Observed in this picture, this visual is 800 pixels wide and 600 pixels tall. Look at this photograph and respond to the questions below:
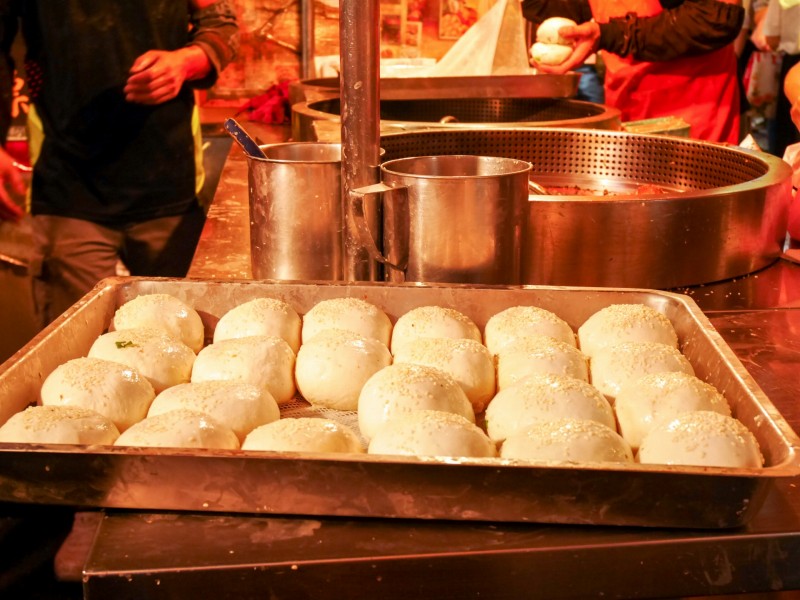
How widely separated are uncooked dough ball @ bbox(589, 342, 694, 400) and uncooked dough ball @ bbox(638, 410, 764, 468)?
0.63 ft

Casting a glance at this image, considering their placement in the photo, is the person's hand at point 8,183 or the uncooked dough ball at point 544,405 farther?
the person's hand at point 8,183

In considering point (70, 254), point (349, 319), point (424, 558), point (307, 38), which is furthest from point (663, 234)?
point (307, 38)

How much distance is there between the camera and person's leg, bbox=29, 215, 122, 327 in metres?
3.00

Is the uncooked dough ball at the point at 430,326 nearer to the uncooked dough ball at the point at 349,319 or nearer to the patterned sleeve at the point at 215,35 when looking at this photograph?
the uncooked dough ball at the point at 349,319

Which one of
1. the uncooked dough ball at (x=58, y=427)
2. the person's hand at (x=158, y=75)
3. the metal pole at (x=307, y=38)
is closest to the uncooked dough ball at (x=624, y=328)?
the uncooked dough ball at (x=58, y=427)

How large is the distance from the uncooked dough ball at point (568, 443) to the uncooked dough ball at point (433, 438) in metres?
0.04

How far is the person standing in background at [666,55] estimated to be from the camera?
11.8 feet

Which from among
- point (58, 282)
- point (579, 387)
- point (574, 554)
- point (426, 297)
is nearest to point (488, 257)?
point (426, 297)

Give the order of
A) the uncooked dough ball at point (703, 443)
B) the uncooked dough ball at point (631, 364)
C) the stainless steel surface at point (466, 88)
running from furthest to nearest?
the stainless steel surface at point (466, 88), the uncooked dough ball at point (631, 364), the uncooked dough ball at point (703, 443)

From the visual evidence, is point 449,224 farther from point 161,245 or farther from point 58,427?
point 161,245

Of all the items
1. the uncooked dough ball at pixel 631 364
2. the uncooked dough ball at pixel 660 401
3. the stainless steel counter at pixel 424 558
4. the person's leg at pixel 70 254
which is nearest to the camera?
the stainless steel counter at pixel 424 558

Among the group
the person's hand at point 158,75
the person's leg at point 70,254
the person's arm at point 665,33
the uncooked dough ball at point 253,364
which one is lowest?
the person's leg at point 70,254

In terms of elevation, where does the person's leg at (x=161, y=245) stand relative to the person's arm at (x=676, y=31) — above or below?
below

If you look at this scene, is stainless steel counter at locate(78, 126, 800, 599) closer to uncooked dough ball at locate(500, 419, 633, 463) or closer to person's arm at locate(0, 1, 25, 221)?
uncooked dough ball at locate(500, 419, 633, 463)
